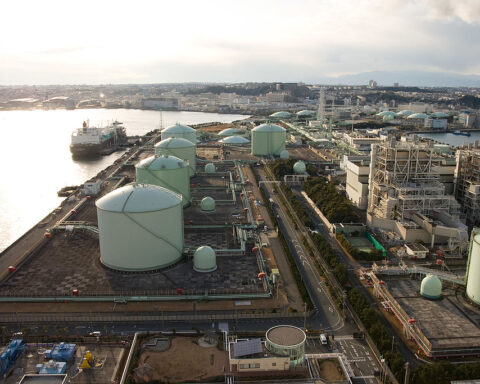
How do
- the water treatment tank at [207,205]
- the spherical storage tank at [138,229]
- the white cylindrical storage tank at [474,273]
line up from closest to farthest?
the white cylindrical storage tank at [474,273] → the spherical storage tank at [138,229] → the water treatment tank at [207,205]

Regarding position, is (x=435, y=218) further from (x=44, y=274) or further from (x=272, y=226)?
(x=44, y=274)

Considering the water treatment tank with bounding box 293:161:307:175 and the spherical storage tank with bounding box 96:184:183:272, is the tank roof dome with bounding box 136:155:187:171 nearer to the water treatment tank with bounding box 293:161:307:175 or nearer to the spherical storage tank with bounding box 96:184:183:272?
the spherical storage tank with bounding box 96:184:183:272

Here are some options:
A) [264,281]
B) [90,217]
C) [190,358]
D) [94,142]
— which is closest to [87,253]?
[90,217]

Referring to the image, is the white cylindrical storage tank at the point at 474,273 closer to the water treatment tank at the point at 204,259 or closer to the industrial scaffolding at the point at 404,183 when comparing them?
the industrial scaffolding at the point at 404,183

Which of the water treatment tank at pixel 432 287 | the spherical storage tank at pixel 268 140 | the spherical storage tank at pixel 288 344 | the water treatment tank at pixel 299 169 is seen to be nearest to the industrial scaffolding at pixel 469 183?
the water treatment tank at pixel 432 287

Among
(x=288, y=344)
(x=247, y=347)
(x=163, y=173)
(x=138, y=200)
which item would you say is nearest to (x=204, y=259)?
(x=138, y=200)

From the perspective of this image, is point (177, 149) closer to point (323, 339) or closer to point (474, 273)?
point (323, 339)
